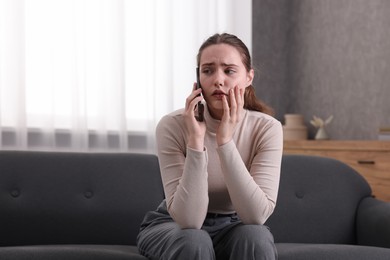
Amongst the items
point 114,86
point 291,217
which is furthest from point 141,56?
point 291,217

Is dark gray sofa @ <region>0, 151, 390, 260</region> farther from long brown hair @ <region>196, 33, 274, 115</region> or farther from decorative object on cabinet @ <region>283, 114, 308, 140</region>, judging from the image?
decorative object on cabinet @ <region>283, 114, 308, 140</region>

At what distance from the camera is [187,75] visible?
4.17m

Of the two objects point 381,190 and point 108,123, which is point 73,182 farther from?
point 381,190

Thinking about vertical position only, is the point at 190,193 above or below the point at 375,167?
above

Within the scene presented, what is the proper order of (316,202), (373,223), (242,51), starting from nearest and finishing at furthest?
(242,51), (373,223), (316,202)

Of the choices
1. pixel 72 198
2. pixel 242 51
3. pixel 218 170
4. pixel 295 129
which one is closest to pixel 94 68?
pixel 72 198

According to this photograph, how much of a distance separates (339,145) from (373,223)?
4.52 ft

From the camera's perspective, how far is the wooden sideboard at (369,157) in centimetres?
361

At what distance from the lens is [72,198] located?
2.59 meters

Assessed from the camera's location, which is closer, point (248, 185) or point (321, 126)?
point (248, 185)

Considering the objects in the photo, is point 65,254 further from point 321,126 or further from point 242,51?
point 321,126

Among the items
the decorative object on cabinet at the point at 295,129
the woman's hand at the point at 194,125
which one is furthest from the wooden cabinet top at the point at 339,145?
the woman's hand at the point at 194,125

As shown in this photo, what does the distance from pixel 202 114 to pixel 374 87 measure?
2.46 m

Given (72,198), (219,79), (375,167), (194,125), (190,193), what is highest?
(219,79)
